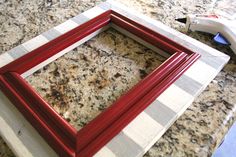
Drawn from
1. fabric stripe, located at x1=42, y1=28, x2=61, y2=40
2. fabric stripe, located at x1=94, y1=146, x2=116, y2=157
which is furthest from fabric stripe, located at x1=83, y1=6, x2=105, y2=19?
fabric stripe, located at x1=94, y1=146, x2=116, y2=157

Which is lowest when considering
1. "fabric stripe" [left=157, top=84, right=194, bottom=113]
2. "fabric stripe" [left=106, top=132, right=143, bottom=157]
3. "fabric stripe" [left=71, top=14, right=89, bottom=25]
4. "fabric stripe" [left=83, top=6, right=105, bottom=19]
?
"fabric stripe" [left=106, top=132, right=143, bottom=157]

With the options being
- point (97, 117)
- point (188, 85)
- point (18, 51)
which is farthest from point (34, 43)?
point (188, 85)

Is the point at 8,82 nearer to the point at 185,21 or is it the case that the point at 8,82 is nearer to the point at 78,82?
the point at 78,82

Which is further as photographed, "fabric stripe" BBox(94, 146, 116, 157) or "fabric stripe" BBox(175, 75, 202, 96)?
"fabric stripe" BBox(175, 75, 202, 96)

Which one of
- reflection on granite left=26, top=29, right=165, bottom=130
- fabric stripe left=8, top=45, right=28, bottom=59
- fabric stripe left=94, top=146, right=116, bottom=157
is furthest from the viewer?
fabric stripe left=8, top=45, right=28, bottom=59

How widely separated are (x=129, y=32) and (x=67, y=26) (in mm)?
200

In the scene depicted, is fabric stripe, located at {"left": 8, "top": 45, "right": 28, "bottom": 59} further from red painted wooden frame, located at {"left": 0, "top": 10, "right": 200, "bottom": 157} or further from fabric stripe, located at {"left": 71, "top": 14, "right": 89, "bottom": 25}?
fabric stripe, located at {"left": 71, "top": 14, "right": 89, "bottom": 25}

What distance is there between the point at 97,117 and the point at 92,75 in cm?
16

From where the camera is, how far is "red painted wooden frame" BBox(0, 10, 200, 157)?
→ 1.55 feet

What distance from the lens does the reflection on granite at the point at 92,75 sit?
1.85ft

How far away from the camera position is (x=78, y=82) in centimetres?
62

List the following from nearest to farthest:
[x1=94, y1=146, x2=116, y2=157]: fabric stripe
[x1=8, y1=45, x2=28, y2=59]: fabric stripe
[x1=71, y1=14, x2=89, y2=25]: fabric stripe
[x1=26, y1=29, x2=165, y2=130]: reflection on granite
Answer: [x1=94, y1=146, x2=116, y2=157]: fabric stripe, [x1=26, y1=29, x2=165, y2=130]: reflection on granite, [x1=8, y1=45, x2=28, y2=59]: fabric stripe, [x1=71, y1=14, x2=89, y2=25]: fabric stripe

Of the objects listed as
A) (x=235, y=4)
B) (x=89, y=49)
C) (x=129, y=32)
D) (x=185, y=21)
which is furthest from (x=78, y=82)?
(x=235, y=4)

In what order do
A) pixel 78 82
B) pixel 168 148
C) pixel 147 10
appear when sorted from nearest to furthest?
1. pixel 168 148
2. pixel 78 82
3. pixel 147 10
